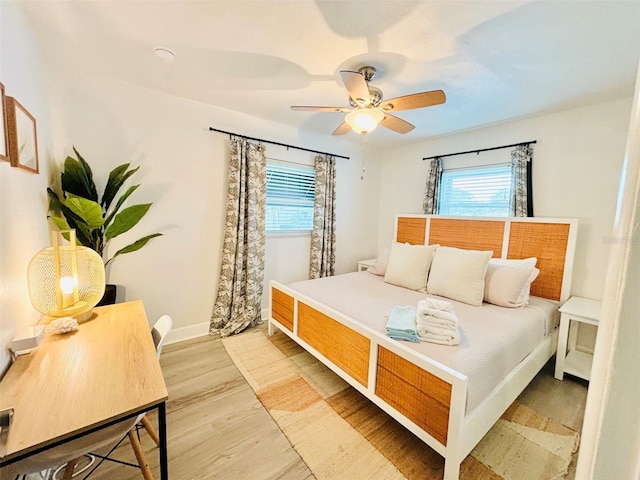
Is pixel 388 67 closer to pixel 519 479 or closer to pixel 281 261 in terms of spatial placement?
pixel 281 261

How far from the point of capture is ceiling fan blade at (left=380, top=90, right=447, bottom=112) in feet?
5.70

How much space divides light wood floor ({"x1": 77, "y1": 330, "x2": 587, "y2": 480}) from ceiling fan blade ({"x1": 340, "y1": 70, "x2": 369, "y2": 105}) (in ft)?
7.41

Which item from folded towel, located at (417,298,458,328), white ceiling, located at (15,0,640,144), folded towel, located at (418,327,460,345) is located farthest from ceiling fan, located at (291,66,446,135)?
folded towel, located at (418,327,460,345)

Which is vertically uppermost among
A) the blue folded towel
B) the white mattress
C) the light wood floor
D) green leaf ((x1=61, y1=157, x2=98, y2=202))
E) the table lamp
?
green leaf ((x1=61, y1=157, x2=98, y2=202))

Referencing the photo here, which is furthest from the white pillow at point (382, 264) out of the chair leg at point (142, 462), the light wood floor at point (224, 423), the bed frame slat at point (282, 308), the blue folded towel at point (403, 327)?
the chair leg at point (142, 462)

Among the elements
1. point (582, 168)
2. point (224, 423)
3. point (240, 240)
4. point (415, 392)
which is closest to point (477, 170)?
point (582, 168)

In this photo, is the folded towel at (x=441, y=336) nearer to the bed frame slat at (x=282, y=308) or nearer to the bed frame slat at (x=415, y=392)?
the bed frame slat at (x=415, y=392)

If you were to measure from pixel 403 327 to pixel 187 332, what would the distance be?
7.55 ft

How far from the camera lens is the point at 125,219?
208 cm

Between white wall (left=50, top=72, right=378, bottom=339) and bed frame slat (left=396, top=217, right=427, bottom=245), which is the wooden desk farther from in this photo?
bed frame slat (left=396, top=217, right=427, bottom=245)

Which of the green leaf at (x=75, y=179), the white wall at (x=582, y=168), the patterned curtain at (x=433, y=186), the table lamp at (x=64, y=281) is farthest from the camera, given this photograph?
the patterned curtain at (x=433, y=186)

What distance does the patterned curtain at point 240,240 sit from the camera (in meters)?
2.91

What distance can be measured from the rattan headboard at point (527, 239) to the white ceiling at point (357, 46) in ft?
3.81

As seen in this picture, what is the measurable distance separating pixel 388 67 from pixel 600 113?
6.92 ft
